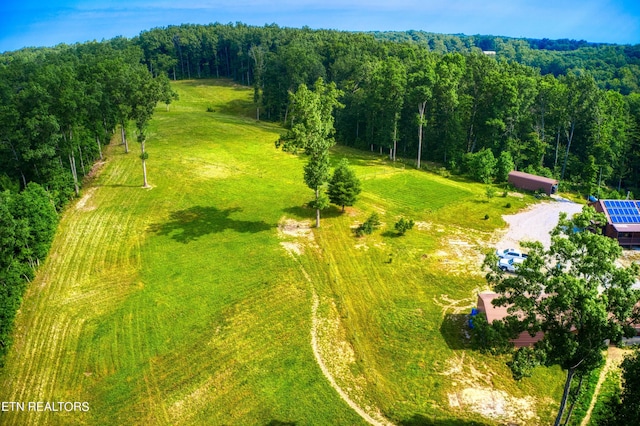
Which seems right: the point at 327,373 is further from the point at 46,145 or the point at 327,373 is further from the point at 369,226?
the point at 46,145

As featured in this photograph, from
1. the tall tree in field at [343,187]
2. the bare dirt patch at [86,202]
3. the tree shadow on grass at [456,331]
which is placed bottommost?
the tree shadow on grass at [456,331]

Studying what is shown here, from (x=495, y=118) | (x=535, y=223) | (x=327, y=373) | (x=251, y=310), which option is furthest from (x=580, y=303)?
(x=495, y=118)

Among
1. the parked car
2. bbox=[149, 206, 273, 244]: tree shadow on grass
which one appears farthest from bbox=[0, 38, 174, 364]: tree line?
the parked car

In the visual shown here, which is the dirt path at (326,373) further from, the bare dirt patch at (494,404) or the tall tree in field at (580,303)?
the tall tree in field at (580,303)

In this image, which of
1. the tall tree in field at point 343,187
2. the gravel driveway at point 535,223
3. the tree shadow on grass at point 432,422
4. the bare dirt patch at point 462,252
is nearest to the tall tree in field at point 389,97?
the tall tree in field at point 343,187

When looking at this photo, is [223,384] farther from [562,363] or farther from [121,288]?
[562,363]

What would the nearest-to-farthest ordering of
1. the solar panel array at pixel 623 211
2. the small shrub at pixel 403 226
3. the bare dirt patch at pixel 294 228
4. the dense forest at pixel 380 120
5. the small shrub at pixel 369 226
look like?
the solar panel array at pixel 623 211, the bare dirt patch at pixel 294 228, the small shrub at pixel 369 226, the small shrub at pixel 403 226, the dense forest at pixel 380 120

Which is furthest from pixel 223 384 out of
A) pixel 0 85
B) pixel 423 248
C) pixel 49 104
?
pixel 0 85
